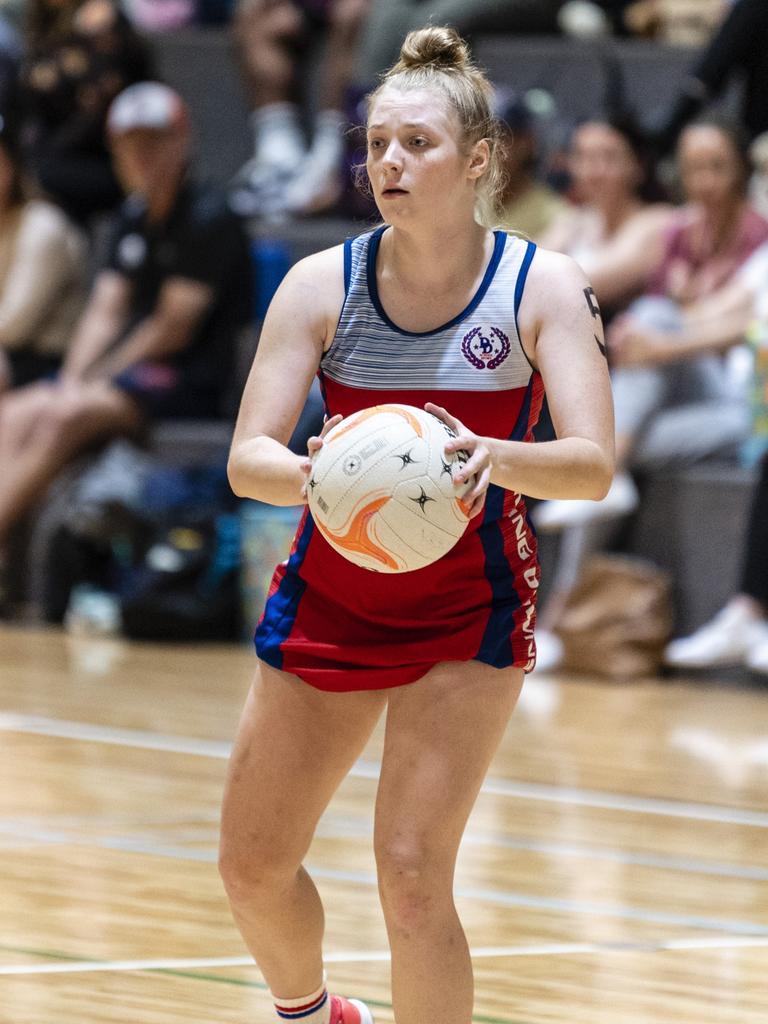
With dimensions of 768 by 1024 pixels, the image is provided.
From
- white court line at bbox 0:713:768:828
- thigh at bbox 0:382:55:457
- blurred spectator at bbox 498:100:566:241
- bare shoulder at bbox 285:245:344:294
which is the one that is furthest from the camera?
thigh at bbox 0:382:55:457

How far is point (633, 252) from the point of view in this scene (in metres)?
7.24

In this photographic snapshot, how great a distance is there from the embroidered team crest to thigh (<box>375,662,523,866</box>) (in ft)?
1.34

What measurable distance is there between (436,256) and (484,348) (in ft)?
0.50

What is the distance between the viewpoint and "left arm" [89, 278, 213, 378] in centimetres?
792

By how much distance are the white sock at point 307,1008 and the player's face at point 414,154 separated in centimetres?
109

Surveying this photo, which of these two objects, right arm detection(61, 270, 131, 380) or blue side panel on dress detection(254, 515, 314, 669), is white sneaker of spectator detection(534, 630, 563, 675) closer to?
right arm detection(61, 270, 131, 380)

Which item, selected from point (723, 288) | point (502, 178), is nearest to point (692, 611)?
point (723, 288)

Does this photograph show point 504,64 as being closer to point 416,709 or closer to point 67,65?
point 67,65

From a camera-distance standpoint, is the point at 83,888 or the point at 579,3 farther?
the point at 579,3

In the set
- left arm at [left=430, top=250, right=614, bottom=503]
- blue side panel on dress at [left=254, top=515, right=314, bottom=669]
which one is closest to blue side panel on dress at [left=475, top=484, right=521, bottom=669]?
left arm at [left=430, top=250, right=614, bottom=503]

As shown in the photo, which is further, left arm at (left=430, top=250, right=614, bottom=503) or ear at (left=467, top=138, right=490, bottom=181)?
ear at (left=467, top=138, right=490, bottom=181)

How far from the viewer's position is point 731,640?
6.40 metres

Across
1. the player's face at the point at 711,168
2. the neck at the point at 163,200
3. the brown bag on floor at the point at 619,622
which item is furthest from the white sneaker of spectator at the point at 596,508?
the neck at the point at 163,200

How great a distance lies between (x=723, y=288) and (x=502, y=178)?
14.3ft
